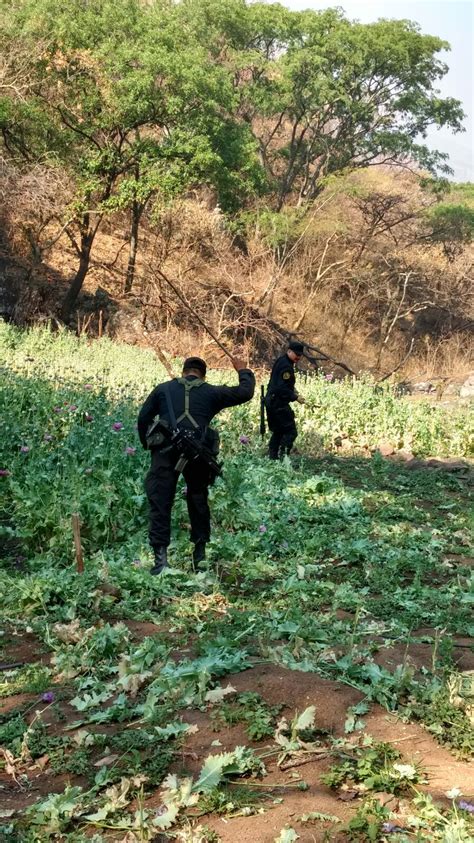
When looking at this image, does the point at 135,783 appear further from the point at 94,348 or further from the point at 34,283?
the point at 34,283

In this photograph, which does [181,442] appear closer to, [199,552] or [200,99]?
[199,552]

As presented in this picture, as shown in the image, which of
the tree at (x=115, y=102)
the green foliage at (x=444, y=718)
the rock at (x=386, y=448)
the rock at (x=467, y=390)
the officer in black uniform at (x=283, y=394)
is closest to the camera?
the green foliage at (x=444, y=718)

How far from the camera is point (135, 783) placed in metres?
3.41

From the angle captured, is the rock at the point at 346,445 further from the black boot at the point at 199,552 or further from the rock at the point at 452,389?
the rock at the point at 452,389

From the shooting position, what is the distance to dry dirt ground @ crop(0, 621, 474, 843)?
312 cm

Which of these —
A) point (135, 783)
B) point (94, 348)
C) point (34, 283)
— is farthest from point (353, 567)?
point (34, 283)

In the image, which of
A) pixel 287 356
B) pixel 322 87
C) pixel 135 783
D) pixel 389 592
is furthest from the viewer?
pixel 322 87

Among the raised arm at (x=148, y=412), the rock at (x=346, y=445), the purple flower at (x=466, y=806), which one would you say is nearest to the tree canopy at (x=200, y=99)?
the rock at (x=346, y=445)

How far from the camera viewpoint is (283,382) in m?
11.4

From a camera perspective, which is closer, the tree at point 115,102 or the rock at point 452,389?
the tree at point 115,102

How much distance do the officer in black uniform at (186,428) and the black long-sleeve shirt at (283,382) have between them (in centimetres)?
480

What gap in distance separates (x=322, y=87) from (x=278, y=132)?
215 inches

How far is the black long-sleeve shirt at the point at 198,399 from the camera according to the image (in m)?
6.38

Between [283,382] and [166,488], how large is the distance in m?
5.19
